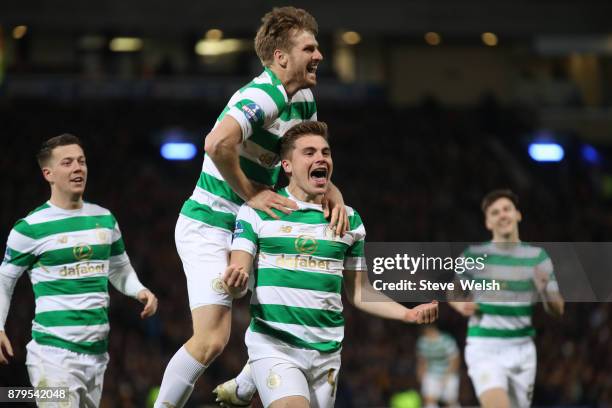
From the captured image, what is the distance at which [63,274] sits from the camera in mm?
6320

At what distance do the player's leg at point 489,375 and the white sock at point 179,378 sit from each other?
3017mm

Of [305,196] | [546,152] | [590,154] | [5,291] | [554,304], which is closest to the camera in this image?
[305,196]

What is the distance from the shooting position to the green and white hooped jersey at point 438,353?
43.4 feet

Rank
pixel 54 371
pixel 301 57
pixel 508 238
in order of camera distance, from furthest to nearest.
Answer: pixel 508 238, pixel 54 371, pixel 301 57

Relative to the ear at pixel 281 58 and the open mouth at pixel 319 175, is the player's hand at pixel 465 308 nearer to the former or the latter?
the open mouth at pixel 319 175

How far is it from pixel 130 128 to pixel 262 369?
16.2 meters

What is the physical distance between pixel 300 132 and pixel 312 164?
0.19 meters

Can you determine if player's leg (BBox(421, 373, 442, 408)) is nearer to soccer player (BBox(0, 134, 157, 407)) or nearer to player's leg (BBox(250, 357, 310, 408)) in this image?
soccer player (BBox(0, 134, 157, 407))

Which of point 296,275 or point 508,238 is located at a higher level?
point 508,238

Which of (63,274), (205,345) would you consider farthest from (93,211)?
(205,345)

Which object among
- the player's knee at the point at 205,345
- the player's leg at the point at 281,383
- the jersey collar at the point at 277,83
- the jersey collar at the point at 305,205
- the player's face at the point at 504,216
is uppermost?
the jersey collar at the point at 277,83

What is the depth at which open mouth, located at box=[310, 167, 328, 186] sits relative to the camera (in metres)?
5.41

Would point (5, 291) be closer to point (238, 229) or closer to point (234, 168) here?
point (238, 229)

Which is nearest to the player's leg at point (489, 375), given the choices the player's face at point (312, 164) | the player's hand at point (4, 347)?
the player's face at point (312, 164)
